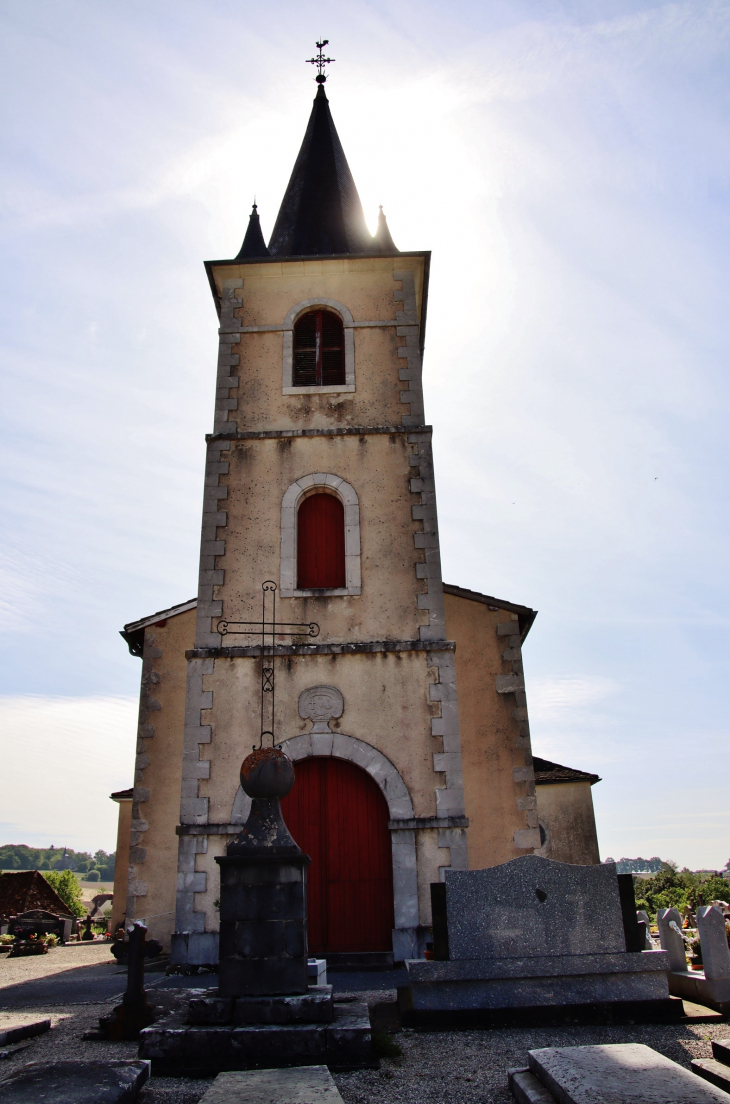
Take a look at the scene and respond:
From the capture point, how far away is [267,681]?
973cm

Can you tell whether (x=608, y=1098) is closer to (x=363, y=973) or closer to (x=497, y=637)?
(x=363, y=973)

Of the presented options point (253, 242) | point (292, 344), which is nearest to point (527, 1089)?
point (292, 344)

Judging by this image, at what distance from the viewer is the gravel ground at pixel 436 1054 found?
4.25m

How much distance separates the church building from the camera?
9117 millimetres

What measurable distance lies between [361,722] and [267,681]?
1.32 metres

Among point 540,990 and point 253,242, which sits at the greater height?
point 253,242

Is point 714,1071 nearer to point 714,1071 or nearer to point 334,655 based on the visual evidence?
point 714,1071

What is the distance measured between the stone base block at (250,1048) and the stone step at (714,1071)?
76.4 inches

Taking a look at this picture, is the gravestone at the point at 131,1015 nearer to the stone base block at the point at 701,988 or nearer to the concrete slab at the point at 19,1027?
the concrete slab at the point at 19,1027

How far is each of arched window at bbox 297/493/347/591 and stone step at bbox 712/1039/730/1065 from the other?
6.96 m

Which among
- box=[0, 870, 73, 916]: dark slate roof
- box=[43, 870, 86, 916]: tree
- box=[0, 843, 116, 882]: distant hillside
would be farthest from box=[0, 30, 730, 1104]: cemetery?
box=[0, 843, 116, 882]: distant hillside

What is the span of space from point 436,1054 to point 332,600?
19.5 ft

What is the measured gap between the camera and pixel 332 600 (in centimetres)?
1027

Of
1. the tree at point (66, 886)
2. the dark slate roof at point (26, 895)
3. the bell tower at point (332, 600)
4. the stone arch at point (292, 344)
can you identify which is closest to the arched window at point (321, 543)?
the bell tower at point (332, 600)
